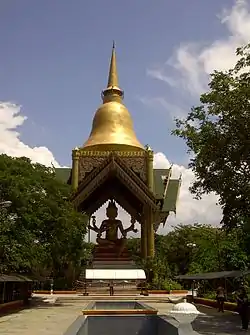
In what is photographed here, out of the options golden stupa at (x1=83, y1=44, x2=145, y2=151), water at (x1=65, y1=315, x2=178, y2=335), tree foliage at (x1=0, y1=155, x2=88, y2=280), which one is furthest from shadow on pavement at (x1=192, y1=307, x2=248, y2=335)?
golden stupa at (x1=83, y1=44, x2=145, y2=151)

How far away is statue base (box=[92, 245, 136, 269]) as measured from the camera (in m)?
43.3

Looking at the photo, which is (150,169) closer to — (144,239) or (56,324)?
(144,239)

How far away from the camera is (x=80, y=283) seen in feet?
132

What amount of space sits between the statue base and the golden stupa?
9.32 metres

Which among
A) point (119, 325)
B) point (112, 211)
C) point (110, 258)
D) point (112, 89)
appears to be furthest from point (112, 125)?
point (119, 325)

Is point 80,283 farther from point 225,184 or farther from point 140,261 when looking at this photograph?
point 225,184

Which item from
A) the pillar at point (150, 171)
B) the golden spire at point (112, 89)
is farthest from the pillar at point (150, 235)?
the golden spire at point (112, 89)

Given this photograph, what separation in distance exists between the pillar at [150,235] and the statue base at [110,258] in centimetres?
186

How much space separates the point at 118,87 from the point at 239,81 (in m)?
37.2

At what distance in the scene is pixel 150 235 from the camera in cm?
4338

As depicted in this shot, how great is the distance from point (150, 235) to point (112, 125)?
12.5m

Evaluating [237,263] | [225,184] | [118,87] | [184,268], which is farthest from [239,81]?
[184,268]

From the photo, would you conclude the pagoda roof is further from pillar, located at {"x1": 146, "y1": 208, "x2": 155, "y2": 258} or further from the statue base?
the statue base

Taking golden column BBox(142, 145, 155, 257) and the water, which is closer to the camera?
the water
